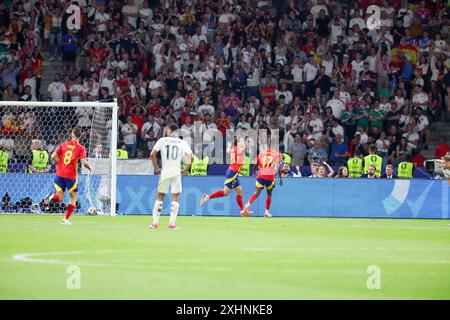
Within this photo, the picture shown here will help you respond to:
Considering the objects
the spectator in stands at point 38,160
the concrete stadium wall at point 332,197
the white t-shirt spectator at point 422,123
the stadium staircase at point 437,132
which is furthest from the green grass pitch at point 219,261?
the stadium staircase at point 437,132

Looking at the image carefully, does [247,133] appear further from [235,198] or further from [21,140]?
[21,140]

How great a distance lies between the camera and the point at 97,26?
119ft

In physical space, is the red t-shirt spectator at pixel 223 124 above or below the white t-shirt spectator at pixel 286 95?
below

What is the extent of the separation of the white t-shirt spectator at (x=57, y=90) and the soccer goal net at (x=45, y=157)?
2.63 meters

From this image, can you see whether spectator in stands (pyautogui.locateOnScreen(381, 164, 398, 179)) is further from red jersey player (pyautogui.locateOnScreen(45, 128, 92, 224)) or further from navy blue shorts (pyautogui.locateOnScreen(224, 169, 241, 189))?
red jersey player (pyautogui.locateOnScreen(45, 128, 92, 224))

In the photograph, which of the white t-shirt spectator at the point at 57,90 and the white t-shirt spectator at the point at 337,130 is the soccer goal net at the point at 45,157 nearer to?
the white t-shirt spectator at the point at 57,90

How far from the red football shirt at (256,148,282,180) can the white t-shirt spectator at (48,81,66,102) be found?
9130 mm

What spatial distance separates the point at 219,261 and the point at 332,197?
15.7 metres

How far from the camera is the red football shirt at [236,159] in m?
27.9

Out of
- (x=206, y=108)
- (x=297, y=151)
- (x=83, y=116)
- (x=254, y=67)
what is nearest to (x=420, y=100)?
(x=297, y=151)

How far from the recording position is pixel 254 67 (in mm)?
34750

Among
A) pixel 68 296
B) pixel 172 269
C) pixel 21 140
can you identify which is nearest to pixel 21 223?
pixel 21 140

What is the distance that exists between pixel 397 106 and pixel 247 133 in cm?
559

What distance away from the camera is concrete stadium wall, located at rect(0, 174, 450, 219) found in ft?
97.1
